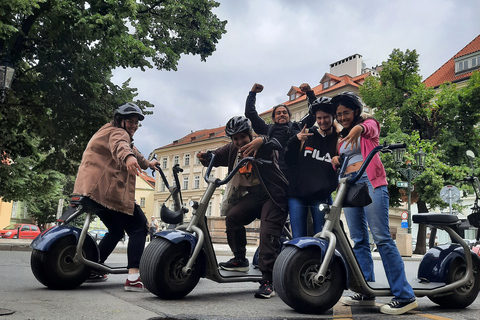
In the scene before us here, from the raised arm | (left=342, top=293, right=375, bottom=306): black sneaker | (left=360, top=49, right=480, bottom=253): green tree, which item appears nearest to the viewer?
(left=342, top=293, right=375, bottom=306): black sneaker

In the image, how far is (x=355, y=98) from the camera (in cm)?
458

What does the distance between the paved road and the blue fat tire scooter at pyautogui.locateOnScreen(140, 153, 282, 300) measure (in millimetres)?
151

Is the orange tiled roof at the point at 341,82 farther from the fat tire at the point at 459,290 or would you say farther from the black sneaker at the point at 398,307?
the black sneaker at the point at 398,307

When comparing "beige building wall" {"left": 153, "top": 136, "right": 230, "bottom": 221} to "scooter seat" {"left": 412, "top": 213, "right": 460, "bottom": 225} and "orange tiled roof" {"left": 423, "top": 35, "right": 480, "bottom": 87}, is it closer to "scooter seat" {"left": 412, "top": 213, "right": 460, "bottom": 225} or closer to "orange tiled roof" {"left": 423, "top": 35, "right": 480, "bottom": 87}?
"orange tiled roof" {"left": 423, "top": 35, "right": 480, "bottom": 87}

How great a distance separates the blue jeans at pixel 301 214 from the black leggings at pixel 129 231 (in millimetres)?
1594

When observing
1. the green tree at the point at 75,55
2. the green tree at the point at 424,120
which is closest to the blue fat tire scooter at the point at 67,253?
the green tree at the point at 75,55

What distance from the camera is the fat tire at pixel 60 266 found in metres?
4.99

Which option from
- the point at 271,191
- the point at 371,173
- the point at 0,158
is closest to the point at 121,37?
the point at 0,158

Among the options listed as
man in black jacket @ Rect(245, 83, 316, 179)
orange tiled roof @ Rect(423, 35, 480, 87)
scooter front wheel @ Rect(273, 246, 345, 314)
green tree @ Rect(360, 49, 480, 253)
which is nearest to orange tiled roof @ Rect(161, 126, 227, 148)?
orange tiled roof @ Rect(423, 35, 480, 87)

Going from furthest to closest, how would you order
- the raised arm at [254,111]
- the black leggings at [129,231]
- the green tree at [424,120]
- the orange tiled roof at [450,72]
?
the orange tiled roof at [450,72], the green tree at [424,120], the raised arm at [254,111], the black leggings at [129,231]

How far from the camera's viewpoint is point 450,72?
47.2m

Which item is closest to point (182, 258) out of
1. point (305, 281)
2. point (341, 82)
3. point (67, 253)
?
point (305, 281)

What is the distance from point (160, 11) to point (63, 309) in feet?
47.7

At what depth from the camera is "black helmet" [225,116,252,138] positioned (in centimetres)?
515
